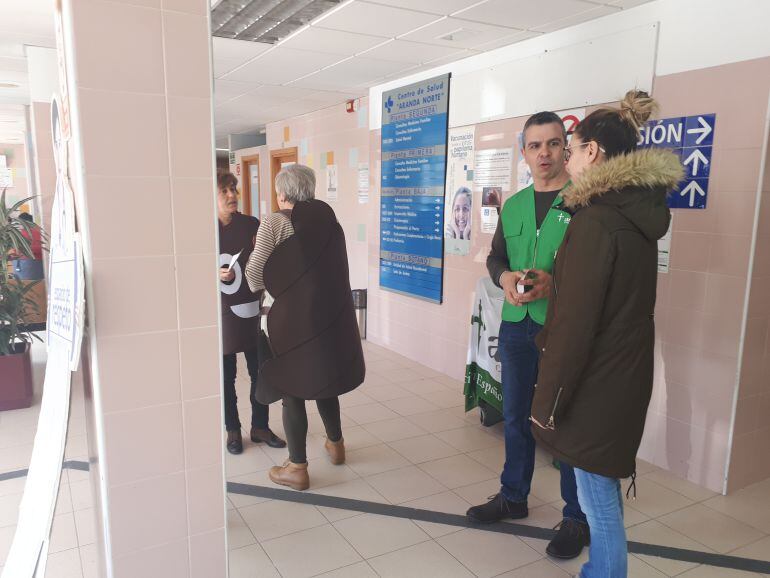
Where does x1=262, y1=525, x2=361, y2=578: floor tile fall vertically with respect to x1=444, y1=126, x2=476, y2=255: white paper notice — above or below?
below

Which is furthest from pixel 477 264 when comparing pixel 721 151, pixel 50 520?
pixel 50 520

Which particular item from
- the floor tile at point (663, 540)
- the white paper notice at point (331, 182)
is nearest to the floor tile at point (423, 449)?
the floor tile at point (663, 540)

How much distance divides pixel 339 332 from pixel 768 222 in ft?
6.52

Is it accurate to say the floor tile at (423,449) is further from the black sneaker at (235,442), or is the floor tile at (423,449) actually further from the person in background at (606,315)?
the person in background at (606,315)

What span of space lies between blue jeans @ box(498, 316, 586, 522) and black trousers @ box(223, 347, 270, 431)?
1434 millimetres

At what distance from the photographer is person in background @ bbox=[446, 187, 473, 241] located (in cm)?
426

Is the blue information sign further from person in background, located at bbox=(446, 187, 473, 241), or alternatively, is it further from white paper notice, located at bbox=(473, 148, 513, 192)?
white paper notice, located at bbox=(473, 148, 513, 192)

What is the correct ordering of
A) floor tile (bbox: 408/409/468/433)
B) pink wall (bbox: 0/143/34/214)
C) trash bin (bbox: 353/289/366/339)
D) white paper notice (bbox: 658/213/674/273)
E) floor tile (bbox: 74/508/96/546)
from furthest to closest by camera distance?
1. pink wall (bbox: 0/143/34/214)
2. trash bin (bbox: 353/289/366/339)
3. floor tile (bbox: 408/409/468/433)
4. white paper notice (bbox: 658/213/674/273)
5. floor tile (bbox: 74/508/96/546)

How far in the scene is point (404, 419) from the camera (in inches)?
145

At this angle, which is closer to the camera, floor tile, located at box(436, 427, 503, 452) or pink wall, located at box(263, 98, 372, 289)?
floor tile, located at box(436, 427, 503, 452)

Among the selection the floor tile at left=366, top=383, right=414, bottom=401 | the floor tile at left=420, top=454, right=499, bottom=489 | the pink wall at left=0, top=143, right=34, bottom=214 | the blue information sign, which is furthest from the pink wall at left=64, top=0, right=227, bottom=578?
the pink wall at left=0, top=143, right=34, bottom=214

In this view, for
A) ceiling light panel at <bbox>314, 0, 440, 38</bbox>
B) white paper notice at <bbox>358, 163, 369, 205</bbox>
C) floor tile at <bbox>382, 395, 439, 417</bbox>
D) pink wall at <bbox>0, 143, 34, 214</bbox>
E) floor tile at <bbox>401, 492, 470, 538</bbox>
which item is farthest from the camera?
pink wall at <bbox>0, 143, 34, 214</bbox>

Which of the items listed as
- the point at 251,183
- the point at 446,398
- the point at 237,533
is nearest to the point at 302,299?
the point at 237,533

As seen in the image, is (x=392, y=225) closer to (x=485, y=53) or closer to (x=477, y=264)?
(x=477, y=264)
